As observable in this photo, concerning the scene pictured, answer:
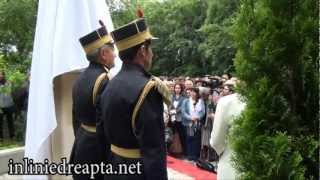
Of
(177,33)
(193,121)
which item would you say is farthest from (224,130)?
(177,33)

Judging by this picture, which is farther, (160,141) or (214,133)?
(214,133)

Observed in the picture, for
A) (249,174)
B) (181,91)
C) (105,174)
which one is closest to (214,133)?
(105,174)

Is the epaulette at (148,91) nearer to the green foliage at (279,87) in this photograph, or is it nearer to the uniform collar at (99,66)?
the green foliage at (279,87)

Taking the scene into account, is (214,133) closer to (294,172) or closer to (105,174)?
(105,174)

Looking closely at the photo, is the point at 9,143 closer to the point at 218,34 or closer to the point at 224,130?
the point at 224,130

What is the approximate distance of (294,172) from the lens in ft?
8.67

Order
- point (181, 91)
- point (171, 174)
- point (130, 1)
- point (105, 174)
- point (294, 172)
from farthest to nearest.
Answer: point (130, 1) → point (181, 91) → point (171, 174) → point (105, 174) → point (294, 172)

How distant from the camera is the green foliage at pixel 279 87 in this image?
2.66 m

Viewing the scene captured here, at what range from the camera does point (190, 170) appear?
9.44m

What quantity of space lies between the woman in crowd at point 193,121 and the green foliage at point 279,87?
7.74 meters

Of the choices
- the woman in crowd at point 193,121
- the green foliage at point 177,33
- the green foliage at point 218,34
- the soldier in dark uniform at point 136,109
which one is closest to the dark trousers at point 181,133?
the woman in crowd at point 193,121

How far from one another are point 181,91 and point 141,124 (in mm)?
8125

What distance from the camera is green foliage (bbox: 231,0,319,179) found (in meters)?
2.66

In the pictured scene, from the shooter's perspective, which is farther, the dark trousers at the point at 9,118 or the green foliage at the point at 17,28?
the green foliage at the point at 17,28
